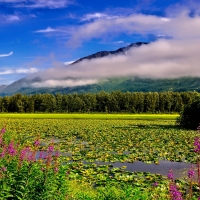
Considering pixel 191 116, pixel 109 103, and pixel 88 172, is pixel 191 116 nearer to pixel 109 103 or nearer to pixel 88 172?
pixel 88 172

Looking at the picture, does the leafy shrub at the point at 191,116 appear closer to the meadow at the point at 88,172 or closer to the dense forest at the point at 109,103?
the meadow at the point at 88,172

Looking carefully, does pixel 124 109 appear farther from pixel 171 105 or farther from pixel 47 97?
pixel 47 97

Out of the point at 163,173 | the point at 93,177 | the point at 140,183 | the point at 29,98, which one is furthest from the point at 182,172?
the point at 29,98

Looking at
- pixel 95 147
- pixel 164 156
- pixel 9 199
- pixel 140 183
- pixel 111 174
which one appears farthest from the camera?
pixel 95 147

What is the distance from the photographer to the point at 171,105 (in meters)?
166

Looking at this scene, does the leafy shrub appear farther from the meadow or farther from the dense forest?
the dense forest

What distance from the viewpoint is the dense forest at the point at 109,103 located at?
529 ft

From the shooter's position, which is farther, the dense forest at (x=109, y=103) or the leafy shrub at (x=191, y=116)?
the dense forest at (x=109, y=103)

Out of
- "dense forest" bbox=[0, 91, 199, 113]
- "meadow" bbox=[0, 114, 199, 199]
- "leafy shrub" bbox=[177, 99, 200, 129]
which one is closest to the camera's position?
"meadow" bbox=[0, 114, 199, 199]

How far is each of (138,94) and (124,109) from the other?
520 inches

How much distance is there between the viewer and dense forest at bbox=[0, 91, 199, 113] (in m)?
161

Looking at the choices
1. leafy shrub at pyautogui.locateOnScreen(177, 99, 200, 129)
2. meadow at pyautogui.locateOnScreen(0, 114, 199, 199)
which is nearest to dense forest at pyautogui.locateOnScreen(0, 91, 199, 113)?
leafy shrub at pyautogui.locateOnScreen(177, 99, 200, 129)

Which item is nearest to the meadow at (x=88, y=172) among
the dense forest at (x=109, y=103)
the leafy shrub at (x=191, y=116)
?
the leafy shrub at (x=191, y=116)

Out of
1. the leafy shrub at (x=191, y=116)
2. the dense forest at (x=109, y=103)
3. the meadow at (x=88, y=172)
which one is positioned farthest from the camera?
the dense forest at (x=109, y=103)
